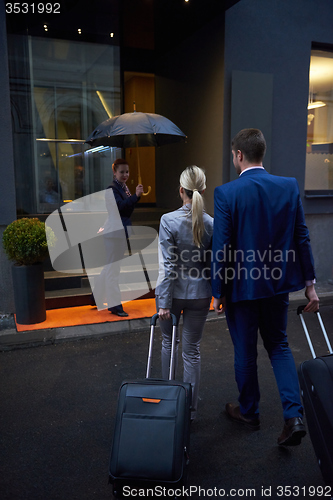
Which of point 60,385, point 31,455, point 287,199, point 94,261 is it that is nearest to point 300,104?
point 94,261

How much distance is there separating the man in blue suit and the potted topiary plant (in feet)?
10.8

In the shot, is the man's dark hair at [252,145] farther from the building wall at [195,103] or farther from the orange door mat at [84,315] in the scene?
the building wall at [195,103]

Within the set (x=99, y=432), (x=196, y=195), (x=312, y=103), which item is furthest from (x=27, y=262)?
(x=312, y=103)

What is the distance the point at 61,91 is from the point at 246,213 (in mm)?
6996

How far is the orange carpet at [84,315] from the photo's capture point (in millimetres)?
5512

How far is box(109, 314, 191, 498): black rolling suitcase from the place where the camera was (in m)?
2.23

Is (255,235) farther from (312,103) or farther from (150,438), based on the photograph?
(312,103)

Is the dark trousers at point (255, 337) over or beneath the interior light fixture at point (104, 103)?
beneath

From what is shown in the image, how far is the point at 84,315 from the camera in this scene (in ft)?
19.4

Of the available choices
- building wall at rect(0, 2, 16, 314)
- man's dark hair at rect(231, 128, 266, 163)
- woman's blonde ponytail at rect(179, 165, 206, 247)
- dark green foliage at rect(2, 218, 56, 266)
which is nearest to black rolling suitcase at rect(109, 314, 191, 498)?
woman's blonde ponytail at rect(179, 165, 206, 247)

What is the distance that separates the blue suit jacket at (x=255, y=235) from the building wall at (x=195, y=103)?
4.42 metres

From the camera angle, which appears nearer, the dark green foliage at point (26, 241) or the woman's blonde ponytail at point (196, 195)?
the woman's blonde ponytail at point (196, 195)

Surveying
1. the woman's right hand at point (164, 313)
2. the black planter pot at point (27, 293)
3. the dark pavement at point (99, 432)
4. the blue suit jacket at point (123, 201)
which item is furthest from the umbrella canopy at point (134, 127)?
the woman's right hand at point (164, 313)

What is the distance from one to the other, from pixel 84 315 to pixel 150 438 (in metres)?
3.79
